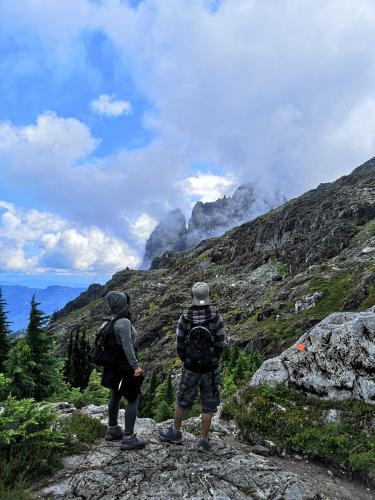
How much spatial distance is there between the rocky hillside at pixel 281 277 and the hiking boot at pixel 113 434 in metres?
49.7

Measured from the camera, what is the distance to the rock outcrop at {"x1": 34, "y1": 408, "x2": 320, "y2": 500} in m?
7.52

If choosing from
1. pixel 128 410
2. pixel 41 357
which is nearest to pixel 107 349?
pixel 128 410

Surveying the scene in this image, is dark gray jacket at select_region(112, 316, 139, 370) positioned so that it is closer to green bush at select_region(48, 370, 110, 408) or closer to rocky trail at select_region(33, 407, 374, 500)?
rocky trail at select_region(33, 407, 374, 500)

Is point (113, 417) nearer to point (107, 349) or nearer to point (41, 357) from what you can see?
point (107, 349)

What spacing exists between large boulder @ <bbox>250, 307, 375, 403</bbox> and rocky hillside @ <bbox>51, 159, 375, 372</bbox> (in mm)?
42264

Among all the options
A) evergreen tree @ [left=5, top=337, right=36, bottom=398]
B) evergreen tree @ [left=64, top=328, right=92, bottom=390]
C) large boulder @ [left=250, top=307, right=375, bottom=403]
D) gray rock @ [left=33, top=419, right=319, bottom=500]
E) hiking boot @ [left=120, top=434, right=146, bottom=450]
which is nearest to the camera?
gray rock @ [left=33, top=419, right=319, bottom=500]

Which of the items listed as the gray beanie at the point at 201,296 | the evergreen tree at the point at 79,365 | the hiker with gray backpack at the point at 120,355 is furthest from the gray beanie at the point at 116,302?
the evergreen tree at the point at 79,365

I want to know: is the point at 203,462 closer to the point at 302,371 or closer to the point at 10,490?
the point at 10,490

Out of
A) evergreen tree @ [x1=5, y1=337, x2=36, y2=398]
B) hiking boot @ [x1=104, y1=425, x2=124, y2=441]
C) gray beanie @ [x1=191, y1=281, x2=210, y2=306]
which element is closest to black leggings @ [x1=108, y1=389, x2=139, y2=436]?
hiking boot @ [x1=104, y1=425, x2=124, y2=441]

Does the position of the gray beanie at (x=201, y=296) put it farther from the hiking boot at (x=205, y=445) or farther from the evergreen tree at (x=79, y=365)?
the evergreen tree at (x=79, y=365)

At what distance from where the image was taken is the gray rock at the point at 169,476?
7.51 m

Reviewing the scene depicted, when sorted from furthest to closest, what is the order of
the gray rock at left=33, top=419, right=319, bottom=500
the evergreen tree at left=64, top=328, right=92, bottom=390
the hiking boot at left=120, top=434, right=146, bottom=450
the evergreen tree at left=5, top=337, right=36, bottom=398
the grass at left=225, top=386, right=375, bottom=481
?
the evergreen tree at left=64, top=328, right=92, bottom=390, the evergreen tree at left=5, top=337, right=36, bottom=398, the grass at left=225, top=386, right=375, bottom=481, the hiking boot at left=120, top=434, right=146, bottom=450, the gray rock at left=33, top=419, right=319, bottom=500

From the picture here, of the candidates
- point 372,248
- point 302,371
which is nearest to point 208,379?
point 302,371

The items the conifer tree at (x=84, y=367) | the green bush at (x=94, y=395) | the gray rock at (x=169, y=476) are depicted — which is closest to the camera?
the gray rock at (x=169, y=476)
